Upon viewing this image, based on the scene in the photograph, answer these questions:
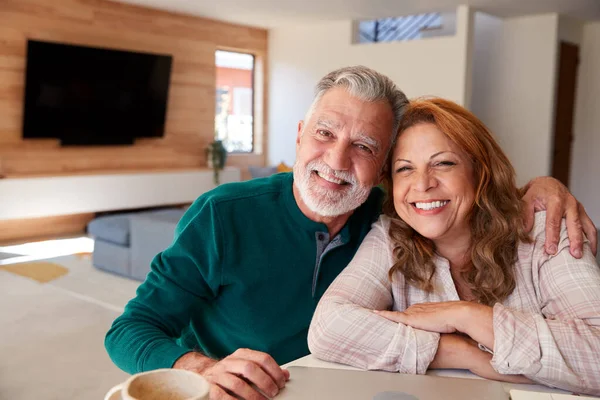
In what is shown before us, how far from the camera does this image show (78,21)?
6633 mm

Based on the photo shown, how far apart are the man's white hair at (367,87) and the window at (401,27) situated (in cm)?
776

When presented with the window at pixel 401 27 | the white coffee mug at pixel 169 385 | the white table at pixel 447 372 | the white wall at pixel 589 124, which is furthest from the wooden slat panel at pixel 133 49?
the white coffee mug at pixel 169 385

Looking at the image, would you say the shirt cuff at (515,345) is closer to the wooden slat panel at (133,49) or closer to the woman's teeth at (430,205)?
the woman's teeth at (430,205)

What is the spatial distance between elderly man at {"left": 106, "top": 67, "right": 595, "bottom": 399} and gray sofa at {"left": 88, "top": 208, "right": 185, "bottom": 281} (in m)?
2.92

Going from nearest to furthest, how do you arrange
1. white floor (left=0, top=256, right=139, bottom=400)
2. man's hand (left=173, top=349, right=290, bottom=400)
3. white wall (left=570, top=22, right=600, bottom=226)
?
man's hand (left=173, top=349, right=290, bottom=400) → white floor (left=0, top=256, right=139, bottom=400) → white wall (left=570, top=22, right=600, bottom=226)

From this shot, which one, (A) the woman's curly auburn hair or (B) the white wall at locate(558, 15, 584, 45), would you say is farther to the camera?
(B) the white wall at locate(558, 15, 584, 45)

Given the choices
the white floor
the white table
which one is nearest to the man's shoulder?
the white table

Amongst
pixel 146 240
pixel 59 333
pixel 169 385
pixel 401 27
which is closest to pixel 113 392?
pixel 169 385

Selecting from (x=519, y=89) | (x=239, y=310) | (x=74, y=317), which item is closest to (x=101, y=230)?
(x=74, y=317)

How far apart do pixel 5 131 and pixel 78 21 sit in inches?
58.9

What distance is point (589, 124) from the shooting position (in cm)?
822

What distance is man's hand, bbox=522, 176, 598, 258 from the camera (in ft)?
4.44

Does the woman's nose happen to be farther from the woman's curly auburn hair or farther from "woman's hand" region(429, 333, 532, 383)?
"woman's hand" region(429, 333, 532, 383)

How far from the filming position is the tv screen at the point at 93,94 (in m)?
6.23
